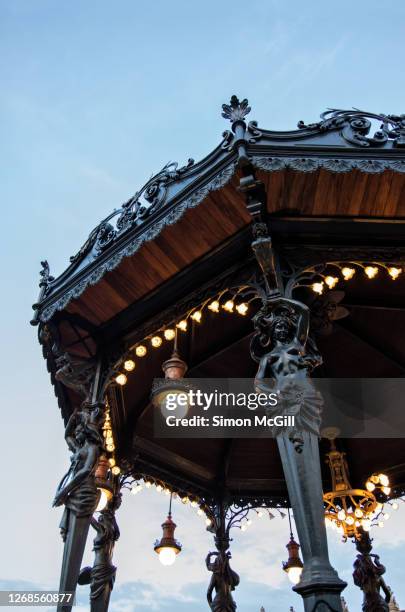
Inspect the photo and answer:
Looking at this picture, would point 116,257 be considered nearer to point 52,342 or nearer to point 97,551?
point 52,342

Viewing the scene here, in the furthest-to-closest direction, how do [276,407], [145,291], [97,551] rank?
[97,551] → [145,291] → [276,407]

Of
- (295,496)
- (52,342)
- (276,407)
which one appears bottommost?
(295,496)

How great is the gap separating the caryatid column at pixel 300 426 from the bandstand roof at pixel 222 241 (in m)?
0.97

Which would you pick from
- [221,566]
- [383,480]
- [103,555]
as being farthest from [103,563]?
[383,480]

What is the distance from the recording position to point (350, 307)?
25.9 feet

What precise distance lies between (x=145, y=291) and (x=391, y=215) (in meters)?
3.12

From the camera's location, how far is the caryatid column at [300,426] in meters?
3.51

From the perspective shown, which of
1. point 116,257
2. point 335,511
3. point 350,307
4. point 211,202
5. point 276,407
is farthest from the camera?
point 335,511

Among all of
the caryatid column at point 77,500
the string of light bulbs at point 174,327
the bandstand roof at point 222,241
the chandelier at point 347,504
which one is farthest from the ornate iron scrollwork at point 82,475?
the chandelier at point 347,504

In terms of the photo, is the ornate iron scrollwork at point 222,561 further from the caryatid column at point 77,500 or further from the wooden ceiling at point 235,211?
the wooden ceiling at point 235,211

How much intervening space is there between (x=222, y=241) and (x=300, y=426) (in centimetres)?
264

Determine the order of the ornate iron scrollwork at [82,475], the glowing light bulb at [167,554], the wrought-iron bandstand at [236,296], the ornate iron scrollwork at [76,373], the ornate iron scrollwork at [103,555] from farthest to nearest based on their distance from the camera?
the glowing light bulb at [167,554]
the ornate iron scrollwork at [103,555]
the ornate iron scrollwork at [76,373]
the ornate iron scrollwork at [82,475]
the wrought-iron bandstand at [236,296]

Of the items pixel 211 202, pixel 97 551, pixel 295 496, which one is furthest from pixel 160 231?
pixel 97 551

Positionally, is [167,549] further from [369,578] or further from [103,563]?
[369,578]
